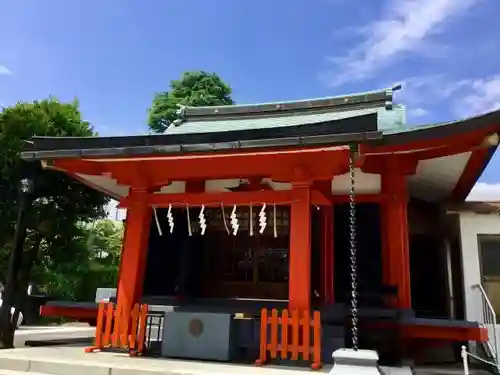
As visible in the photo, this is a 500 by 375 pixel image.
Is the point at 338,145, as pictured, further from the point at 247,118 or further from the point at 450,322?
the point at 247,118

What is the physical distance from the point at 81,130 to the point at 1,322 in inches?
188

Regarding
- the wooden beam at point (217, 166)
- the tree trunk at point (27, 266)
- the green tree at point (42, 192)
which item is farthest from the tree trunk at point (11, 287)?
the wooden beam at point (217, 166)

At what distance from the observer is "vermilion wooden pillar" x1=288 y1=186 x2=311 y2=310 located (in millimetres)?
6523

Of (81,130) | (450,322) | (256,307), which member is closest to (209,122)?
(81,130)

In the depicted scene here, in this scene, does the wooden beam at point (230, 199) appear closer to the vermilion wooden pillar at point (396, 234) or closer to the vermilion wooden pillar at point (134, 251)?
the vermilion wooden pillar at point (134, 251)

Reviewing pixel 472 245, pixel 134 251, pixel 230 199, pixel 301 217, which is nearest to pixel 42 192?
pixel 134 251

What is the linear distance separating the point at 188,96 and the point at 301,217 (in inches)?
977

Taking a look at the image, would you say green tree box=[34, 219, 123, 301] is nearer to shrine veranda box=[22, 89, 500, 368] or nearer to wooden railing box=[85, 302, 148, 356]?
shrine veranda box=[22, 89, 500, 368]

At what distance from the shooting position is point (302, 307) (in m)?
6.47

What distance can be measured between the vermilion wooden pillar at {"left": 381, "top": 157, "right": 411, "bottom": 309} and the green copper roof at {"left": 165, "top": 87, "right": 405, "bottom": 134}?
3.41 meters

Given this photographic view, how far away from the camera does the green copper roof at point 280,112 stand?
12.0 meters

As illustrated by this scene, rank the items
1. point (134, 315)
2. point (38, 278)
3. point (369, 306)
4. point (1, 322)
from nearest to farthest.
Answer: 1. point (134, 315)
2. point (369, 306)
3. point (1, 322)
4. point (38, 278)

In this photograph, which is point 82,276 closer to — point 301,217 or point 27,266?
point 27,266

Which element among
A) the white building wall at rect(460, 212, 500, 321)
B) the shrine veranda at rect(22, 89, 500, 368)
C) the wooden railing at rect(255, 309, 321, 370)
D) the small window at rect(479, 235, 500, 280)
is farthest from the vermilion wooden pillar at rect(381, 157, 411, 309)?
the small window at rect(479, 235, 500, 280)
